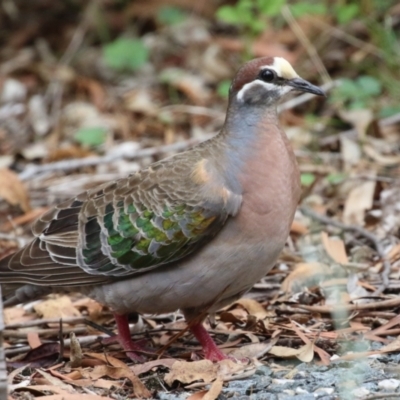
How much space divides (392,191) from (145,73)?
12.6 feet

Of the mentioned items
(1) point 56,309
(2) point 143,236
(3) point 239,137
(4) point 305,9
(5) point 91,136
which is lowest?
(1) point 56,309

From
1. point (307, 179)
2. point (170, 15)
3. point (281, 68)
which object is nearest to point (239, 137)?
point (281, 68)

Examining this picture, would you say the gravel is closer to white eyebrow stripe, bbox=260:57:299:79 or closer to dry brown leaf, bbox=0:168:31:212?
white eyebrow stripe, bbox=260:57:299:79

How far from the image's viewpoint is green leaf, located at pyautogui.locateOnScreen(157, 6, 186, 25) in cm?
952

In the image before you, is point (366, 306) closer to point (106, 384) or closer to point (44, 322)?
point (106, 384)

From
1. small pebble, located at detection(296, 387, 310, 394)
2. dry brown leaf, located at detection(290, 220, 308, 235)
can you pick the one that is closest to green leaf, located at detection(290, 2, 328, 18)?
dry brown leaf, located at detection(290, 220, 308, 235)

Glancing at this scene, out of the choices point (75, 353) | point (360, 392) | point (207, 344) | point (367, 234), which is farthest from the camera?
point (367, 234)

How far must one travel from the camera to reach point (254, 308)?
514 centimetres

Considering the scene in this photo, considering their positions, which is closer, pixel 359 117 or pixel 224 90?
pixel 359 117

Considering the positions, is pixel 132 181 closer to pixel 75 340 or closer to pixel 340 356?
pixel 75 340

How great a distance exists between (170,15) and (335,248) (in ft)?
15.0

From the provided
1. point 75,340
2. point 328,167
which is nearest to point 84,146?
point 328,167

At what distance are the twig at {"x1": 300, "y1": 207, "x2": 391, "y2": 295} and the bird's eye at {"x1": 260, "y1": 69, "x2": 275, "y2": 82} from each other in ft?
4.37

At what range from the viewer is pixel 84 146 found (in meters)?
8.01
